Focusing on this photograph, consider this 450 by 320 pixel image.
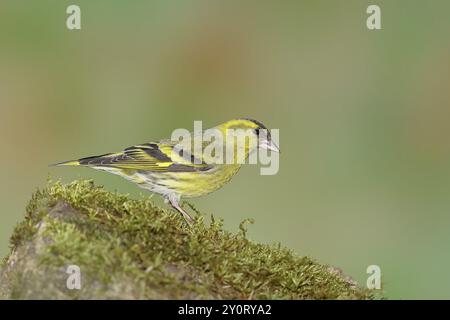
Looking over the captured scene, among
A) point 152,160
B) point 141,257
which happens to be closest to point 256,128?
point 152,160

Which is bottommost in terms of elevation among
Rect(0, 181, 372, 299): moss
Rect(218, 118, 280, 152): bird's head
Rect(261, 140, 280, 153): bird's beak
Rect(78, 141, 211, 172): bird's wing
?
Rect(0, 181, 372, 299): moss

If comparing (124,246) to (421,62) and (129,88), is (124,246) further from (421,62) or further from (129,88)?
(421,62)

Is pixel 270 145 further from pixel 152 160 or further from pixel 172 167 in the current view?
pixel 152 160

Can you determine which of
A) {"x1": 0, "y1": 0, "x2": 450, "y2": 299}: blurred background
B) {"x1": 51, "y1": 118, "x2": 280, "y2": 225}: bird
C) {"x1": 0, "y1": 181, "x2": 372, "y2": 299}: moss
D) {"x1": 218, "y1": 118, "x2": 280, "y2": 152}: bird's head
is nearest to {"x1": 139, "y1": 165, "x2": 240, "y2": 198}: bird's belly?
{"x1": 51, "y1": 118, "x2": 280, "y2": 225}: bird

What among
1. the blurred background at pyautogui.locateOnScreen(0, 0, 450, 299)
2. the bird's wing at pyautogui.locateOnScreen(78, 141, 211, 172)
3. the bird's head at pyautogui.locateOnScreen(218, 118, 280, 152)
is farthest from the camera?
the blurred background at pyautogui.locateOnScreen(0, 0, 450, 299)

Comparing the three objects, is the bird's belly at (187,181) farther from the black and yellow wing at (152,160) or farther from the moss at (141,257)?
the moss at (141,257)

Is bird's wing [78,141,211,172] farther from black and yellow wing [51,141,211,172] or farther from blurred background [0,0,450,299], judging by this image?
blurred background [0,0,450,299]
